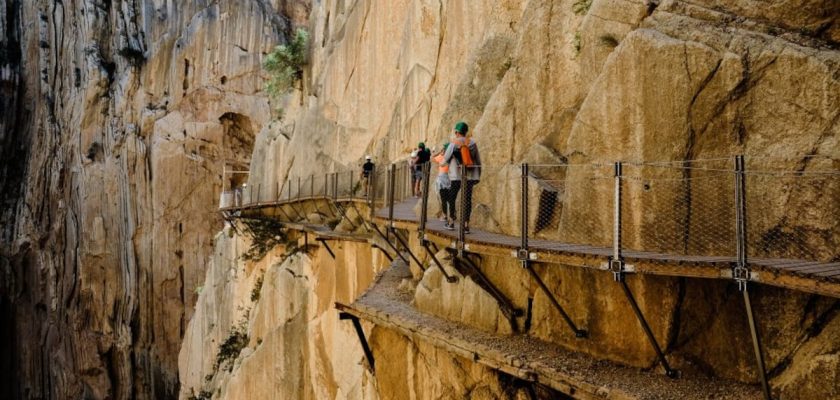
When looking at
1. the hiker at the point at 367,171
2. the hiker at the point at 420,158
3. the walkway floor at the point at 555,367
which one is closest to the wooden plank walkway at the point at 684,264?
the walkway floor at the point at 555,367

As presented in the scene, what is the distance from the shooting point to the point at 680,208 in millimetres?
4766

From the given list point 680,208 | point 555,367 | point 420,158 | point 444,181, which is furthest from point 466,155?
point 420,158

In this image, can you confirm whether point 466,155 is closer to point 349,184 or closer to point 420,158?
point 420,158

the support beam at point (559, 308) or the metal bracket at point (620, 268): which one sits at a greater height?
Answer: the metal bracket at point (620, 268)

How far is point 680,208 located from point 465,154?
269 cm

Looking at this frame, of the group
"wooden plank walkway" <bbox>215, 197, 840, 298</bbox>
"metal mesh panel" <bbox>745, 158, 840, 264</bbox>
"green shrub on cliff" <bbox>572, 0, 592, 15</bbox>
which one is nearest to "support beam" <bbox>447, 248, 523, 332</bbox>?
"wooden plank walkway" <bbox>215, 197, 840, 298</bbox>

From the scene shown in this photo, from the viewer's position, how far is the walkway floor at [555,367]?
4.31 meters

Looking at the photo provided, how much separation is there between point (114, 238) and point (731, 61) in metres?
39.9

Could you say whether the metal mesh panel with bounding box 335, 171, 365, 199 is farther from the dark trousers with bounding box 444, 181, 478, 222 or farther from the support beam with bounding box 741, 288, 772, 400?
the support beam with bounding box 741, 288, 772, 400

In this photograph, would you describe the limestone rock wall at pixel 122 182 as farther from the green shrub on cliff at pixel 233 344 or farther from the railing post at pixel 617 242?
the railing post at pixel 617 242

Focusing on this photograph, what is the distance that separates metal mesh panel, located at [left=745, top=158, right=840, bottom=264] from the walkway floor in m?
1.11

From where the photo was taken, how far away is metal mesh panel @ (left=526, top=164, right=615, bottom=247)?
209 inches

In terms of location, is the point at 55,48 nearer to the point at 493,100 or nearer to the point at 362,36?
the point at 362,36

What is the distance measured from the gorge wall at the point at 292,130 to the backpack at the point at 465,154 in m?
0.43
